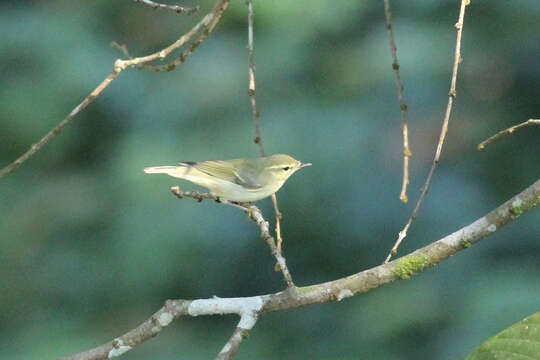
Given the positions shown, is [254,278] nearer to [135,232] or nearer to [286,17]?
[135,232]

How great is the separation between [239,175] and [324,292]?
5.06ft

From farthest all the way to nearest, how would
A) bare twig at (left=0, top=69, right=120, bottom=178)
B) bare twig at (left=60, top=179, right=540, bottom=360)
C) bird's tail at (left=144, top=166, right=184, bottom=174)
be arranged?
bird's tail at (left=144, top=166, right=184, bottom=174)
bare twig at (left=60, top=179, right=540, bottom=360)
bare twig at (left=0, top=69, right=120, bottom=178)

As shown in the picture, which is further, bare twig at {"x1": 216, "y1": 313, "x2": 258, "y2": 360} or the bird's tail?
the bird's tail

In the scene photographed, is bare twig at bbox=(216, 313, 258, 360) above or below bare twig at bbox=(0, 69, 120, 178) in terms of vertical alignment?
below

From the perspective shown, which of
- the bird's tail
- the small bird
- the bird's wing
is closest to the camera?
the bird's tail

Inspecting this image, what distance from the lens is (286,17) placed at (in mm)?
5723

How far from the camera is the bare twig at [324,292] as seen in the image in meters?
1.64

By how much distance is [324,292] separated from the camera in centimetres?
166

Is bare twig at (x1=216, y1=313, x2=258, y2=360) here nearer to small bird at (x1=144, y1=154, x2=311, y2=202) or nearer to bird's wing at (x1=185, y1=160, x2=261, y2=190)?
small bird at (x1=144, y1=154, x2=311, y2=202)

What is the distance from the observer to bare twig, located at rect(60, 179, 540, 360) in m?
1.64

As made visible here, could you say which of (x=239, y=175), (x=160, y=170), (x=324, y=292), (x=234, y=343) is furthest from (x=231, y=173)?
(x=234, y=343)

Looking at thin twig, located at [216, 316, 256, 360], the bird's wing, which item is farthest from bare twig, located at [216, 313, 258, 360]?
the bird's wing

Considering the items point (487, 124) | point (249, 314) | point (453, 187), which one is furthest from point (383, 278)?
point (487, 124)

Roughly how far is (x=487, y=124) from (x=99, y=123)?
286cm
